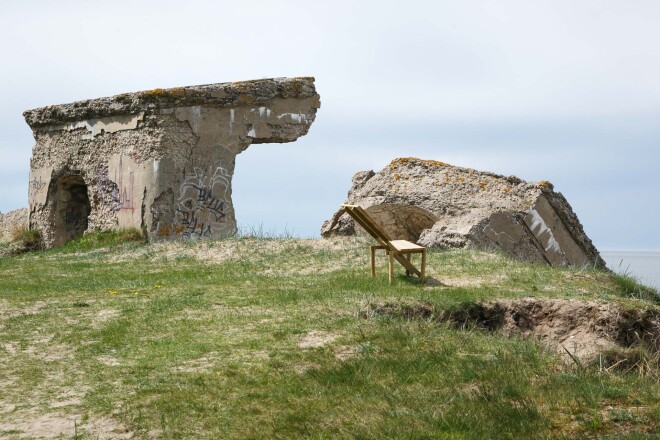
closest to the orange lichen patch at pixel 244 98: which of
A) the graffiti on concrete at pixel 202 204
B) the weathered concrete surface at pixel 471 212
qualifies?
the graffiti on concrete at pixel 202 204

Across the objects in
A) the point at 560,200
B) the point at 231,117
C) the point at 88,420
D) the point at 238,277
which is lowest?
the point at 88,420

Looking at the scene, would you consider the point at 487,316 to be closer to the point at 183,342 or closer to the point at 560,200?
the point at 183,342

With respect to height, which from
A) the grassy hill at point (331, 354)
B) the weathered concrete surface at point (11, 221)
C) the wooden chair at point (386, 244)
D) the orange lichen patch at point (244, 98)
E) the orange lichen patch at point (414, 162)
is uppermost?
the orange lichen patch at point (244, 98)

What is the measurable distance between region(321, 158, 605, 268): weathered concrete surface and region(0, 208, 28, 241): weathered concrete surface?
748 cm

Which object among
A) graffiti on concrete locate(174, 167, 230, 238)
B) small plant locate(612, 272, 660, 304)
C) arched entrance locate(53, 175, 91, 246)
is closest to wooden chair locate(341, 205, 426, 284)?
small plant locate(612, 272, 660, 304)

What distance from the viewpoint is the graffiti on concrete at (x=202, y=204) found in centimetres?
1599

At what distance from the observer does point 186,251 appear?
46.3ft

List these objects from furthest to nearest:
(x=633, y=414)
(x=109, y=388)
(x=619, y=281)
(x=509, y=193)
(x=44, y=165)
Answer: (x=44, y=165)
(x=509, y=193)
(x=619, y=281)
(x=109, y=388)
(x=633, y=414)

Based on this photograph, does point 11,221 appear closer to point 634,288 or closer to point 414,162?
point 414,162

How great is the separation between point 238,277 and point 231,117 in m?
5.22

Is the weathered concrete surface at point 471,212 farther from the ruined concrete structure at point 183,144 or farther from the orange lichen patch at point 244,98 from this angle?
the orange lichen patch at point 244,98

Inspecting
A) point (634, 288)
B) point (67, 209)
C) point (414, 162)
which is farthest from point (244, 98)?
point (634, 288)

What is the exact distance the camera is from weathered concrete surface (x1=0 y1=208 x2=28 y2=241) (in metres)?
19.8

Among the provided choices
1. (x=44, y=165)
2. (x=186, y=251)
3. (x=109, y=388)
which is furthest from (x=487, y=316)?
(x=44, y=165)
